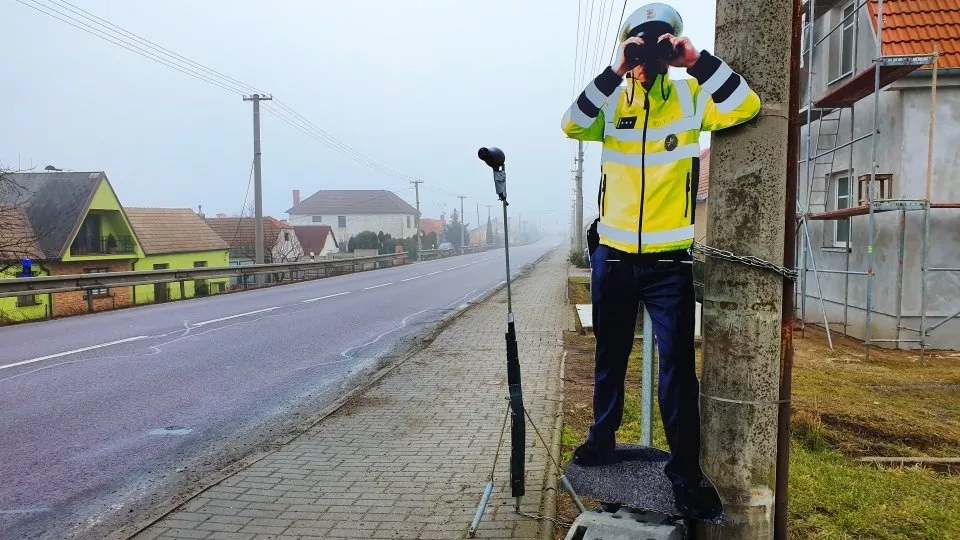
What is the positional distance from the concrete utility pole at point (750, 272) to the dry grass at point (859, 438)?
4.01 ft

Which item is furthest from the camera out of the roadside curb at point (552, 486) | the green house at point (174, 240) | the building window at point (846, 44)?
the green house at point (174, 240)

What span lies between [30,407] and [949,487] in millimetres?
7960

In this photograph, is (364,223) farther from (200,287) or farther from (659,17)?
(659,17)

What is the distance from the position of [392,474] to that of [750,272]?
3.00 m

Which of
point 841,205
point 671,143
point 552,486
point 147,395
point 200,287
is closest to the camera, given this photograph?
point 671,143

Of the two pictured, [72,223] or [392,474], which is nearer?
[392,474]

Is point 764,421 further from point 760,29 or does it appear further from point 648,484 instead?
point 760,29

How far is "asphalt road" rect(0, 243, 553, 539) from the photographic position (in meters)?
4.60

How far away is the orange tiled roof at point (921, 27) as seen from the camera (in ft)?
35.8

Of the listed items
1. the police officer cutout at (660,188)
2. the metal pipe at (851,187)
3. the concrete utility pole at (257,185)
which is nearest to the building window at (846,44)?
the metal pipe at (851,187)

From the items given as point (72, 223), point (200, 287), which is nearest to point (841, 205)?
point (200, 287)

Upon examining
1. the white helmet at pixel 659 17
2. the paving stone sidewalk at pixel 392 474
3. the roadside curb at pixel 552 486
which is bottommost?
the paving stone sidewalk at pixel 392 474

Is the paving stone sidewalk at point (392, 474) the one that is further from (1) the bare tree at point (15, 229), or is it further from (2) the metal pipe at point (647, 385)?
(1) the bare tree at point (15, 229)

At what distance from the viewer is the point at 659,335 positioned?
3.00m
